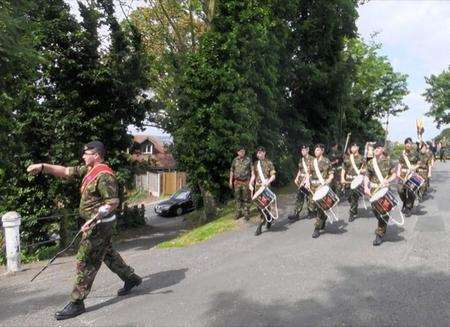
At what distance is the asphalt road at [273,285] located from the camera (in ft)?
18.9

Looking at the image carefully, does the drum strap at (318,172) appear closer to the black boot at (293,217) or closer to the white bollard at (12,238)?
the black boot at (293,217)

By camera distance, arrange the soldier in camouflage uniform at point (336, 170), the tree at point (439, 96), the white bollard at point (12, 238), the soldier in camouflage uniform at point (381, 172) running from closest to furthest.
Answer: the white bollard at point (12, 238), the soldier in camouflage uniform at point (381, 172), the soldier in camouflage uniform at point (336, 170), the tree at point (439, 96)

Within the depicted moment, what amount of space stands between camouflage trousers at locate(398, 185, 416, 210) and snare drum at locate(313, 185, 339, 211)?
308cm

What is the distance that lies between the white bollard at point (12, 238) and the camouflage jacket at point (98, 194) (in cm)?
355

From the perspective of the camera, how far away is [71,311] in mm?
6094

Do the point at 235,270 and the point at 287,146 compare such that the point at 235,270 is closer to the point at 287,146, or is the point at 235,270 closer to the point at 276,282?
the point at 276,282

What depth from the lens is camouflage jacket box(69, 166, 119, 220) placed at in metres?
6.22

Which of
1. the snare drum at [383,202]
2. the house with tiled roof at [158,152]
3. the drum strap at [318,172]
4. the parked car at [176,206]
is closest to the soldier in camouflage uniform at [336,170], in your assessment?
the drum strap at [318,172]

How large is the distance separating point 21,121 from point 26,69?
3.57 meters

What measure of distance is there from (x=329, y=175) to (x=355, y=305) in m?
4.49

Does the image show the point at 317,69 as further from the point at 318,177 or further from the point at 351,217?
the point at 318,177

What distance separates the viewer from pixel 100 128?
44.7 ft

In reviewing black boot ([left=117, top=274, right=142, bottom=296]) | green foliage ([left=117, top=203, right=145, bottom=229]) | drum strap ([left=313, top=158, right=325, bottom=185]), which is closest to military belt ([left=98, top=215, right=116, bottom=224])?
black boot ([left=117, top=274, right=142, bottom=296])

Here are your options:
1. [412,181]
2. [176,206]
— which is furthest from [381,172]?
[176,206]
